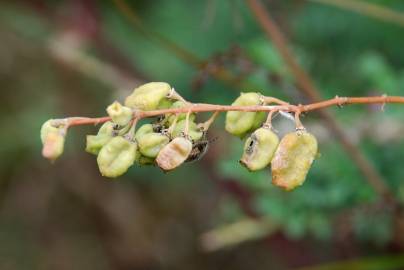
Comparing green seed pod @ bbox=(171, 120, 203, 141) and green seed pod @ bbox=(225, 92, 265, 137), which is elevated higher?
green seed pod @ bbox=(225, 92, 265, 137)

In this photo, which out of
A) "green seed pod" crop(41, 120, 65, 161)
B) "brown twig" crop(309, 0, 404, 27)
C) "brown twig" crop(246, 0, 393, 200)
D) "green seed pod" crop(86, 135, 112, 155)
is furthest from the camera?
"brown twig" crop(309, 0, 404, 27)

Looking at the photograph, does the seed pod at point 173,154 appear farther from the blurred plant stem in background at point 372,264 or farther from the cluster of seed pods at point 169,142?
the blurred plant stem in background at point 372,264

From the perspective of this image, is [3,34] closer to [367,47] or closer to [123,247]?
[123,247]

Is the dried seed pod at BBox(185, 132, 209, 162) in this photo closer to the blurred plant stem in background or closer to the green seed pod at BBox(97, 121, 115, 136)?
the green seed pod at BBox(97, 121, 115, 136)

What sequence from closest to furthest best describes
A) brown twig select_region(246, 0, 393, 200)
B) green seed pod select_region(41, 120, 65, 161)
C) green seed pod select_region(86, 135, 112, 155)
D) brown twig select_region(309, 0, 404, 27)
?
green seed pod select_region(41, 120, 65, 161) < green seed pod select_region(86, 135, 112, 155) < brown twig select_region(246, 0, 393, 200) < brown twig select_region(309, 0, 404, 27)

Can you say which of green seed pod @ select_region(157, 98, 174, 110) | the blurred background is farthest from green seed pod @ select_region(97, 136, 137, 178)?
the blurred background

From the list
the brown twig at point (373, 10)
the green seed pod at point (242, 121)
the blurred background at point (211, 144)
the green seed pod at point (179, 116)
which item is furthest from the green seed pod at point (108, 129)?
the brown twig at point (373, 10)
